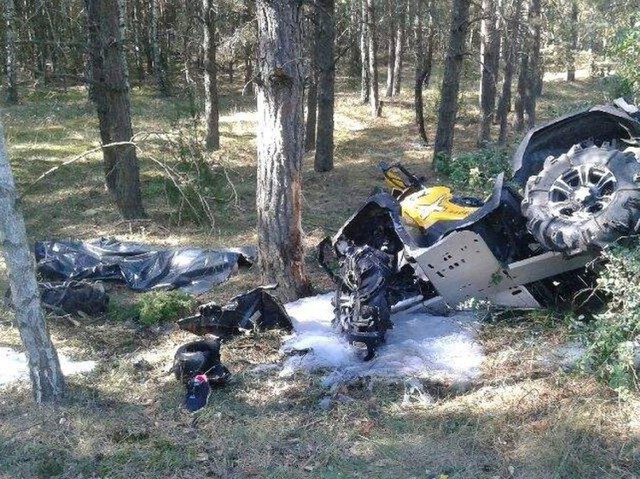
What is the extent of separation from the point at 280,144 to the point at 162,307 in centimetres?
211

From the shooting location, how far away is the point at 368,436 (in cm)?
450

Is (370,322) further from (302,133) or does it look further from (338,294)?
(302,133)

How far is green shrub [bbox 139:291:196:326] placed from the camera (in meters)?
6.85

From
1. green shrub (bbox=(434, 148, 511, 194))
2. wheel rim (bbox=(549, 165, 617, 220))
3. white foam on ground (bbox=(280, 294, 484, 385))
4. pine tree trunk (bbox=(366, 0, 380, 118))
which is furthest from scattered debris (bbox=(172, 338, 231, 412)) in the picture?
pine tree trunk (bbox=(366, 0, 380, 118))

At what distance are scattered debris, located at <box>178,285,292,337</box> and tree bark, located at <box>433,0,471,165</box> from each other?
8701 mm

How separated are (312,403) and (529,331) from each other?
1994 millimetres

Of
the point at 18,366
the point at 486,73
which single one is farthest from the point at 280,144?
the point at 486,73

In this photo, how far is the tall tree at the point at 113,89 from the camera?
1009 centimetres

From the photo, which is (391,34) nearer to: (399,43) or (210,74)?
(399,43)

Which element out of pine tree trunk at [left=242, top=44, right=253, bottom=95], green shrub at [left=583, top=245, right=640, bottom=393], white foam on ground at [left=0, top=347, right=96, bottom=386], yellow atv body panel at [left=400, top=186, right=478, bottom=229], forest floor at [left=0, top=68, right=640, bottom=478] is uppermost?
pine tree trunk at [left=242, top=44, right=253, bottom=95]

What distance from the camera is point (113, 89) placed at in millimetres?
10258

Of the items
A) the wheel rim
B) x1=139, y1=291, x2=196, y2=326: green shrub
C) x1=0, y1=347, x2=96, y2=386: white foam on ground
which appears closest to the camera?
the wheel rim

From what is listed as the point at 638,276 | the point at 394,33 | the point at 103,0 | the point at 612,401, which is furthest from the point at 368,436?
the point at 394,33

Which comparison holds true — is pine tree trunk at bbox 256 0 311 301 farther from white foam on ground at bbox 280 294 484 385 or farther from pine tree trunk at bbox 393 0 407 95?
pine tree trunk at bbox 393 0 407 95
